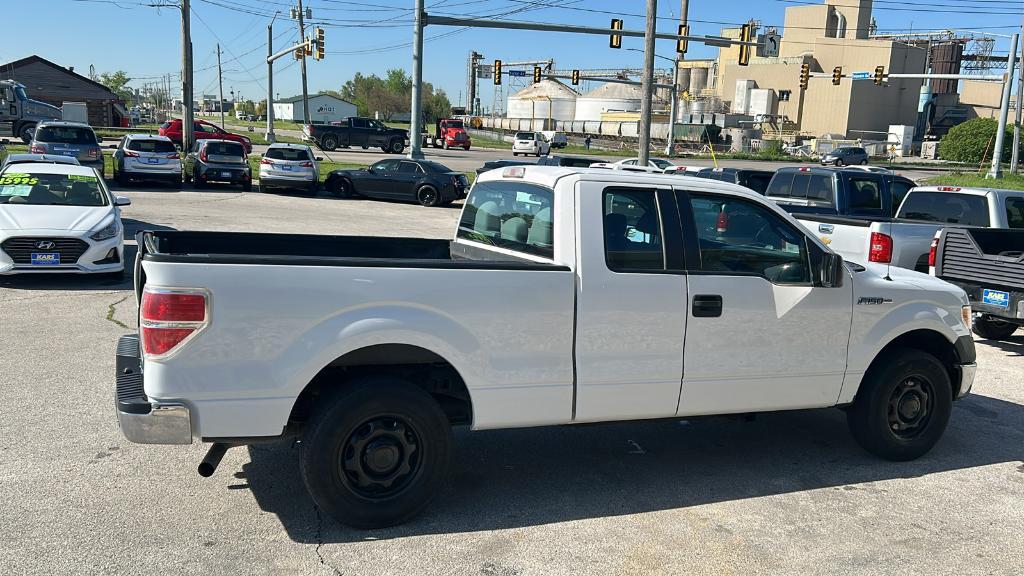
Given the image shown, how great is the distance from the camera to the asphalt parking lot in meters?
4.34

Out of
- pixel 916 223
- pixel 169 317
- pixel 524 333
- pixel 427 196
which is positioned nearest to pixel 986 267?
pixel 916 223

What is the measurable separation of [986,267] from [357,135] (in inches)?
1829

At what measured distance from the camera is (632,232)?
5.11 metres

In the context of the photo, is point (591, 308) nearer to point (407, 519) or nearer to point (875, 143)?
point (407, 519)

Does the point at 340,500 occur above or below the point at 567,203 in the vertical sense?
below

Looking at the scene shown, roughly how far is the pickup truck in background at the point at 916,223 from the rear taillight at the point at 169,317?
336 inches

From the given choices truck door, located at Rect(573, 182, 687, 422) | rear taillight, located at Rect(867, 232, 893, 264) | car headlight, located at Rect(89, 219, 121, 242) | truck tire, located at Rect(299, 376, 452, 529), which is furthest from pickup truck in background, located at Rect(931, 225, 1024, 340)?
car headlight, located at Rect(89, 219, 121, 242)

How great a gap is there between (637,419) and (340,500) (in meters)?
1.82

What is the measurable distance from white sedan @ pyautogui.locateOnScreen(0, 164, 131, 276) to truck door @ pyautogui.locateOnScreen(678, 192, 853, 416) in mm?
8878

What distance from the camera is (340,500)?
4.52m

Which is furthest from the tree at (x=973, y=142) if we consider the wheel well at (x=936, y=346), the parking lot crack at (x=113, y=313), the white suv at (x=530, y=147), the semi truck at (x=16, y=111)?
the parking lot crack at (x=113, y=313)

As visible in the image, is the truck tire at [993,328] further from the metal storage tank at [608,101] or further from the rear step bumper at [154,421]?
the metal storage tank at [608,101]

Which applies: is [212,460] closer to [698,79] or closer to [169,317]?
[169,317]

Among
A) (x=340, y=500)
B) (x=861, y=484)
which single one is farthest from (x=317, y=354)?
(x=861, y=484)
